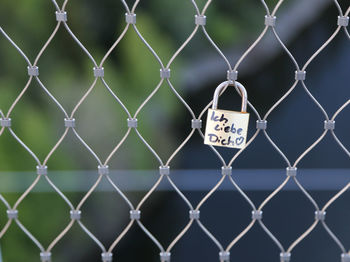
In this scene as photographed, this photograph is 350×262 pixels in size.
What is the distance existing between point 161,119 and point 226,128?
2.11 metres

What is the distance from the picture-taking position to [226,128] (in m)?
0.66

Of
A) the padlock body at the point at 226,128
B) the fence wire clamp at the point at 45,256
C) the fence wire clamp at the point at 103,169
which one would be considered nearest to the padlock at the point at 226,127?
the padlock body at the point at 226,128

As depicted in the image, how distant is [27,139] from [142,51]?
27.9 inches

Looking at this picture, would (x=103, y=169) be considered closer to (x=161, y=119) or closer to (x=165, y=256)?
(x=165, y=256)

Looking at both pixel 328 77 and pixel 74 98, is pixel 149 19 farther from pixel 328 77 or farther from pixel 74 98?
pixel 328 77

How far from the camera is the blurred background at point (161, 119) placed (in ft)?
8.39

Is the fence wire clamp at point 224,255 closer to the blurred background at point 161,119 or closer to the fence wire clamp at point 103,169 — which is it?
the fence wire clamp at point 103,169

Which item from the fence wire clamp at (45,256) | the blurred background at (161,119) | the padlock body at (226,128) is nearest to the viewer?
the padlock body at (226,128)

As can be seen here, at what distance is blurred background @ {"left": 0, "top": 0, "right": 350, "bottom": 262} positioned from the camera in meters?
2.56

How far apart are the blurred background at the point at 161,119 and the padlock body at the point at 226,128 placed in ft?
5.81

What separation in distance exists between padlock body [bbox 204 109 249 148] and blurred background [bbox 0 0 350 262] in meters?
1.77

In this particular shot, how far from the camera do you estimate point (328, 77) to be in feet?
10.8

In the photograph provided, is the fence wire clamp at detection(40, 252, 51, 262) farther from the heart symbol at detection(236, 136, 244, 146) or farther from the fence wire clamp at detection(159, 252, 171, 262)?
the heart symbol at detection(236, 136, 244, 146)

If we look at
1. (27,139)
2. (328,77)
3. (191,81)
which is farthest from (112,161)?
(328,77)
